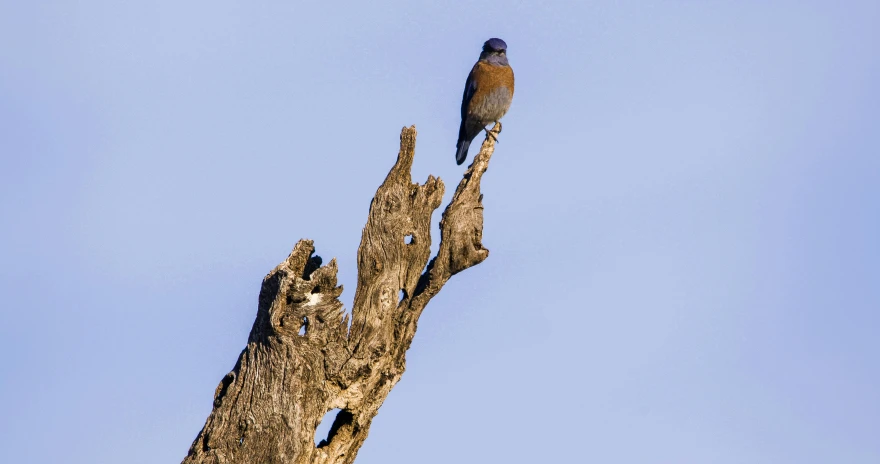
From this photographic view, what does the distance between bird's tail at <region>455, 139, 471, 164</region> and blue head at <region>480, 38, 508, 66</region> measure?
3.31 ft

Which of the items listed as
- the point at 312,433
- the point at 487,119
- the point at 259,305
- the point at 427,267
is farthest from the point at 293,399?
the point at 487,119

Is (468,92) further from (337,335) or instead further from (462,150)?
(337,335)

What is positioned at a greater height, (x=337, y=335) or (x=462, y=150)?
(x=462, y=150)

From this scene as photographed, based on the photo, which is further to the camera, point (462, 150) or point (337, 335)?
point (462, 150)

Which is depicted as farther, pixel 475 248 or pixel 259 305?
pixel 475 248

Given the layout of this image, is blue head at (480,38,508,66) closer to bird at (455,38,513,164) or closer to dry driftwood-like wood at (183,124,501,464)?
bird at (455,38,513,164)

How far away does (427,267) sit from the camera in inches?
288

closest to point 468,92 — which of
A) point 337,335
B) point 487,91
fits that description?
point 487,91

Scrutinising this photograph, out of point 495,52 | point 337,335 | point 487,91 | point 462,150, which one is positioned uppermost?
point 495,52

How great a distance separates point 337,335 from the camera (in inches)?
266

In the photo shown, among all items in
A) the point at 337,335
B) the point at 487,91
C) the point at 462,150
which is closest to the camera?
the point at 337,335

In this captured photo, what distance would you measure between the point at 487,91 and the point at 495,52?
2.30ft

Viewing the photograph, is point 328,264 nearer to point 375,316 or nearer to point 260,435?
point 375,316

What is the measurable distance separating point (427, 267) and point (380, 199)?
2.04 ft
